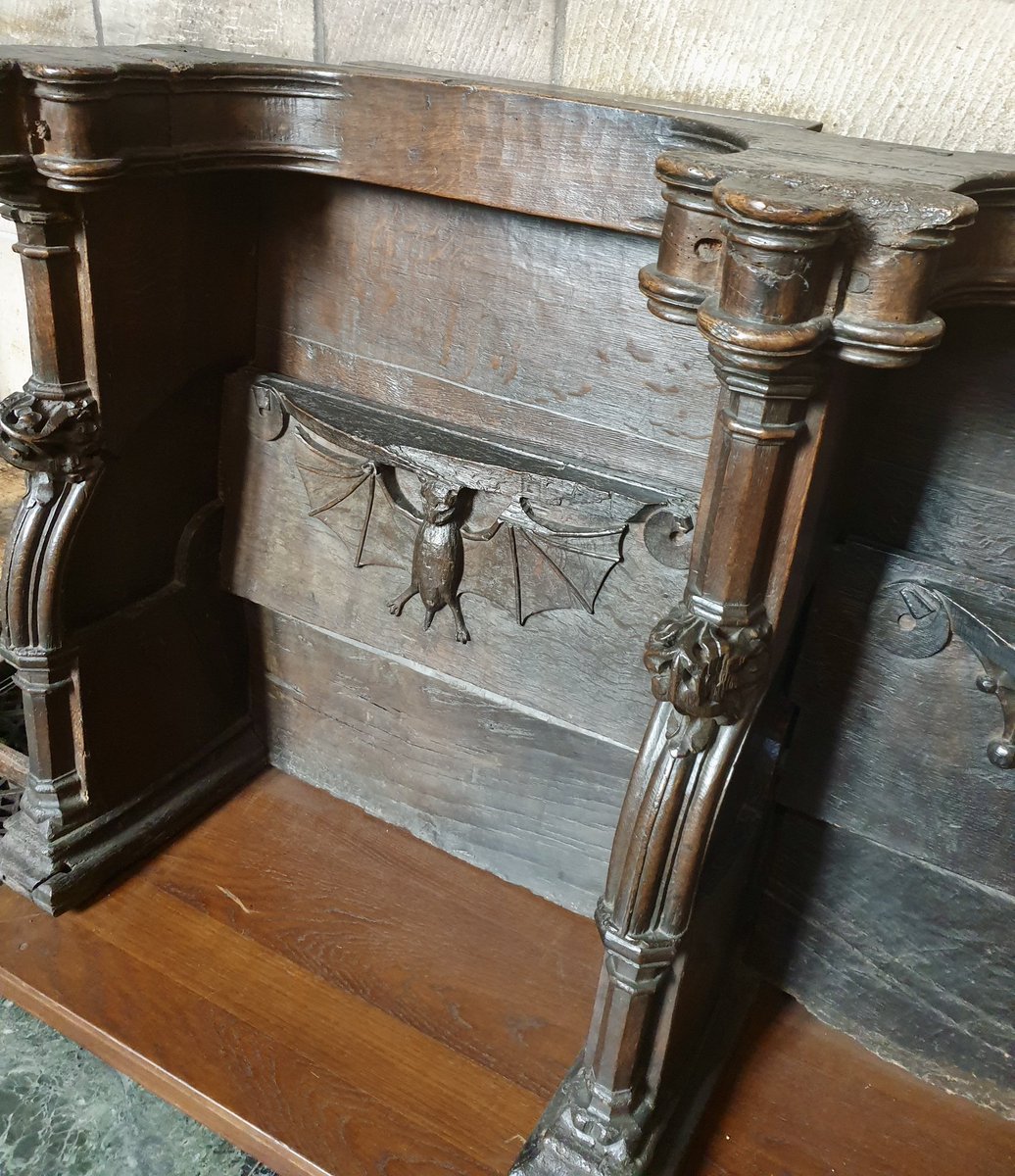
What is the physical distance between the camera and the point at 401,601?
1.18 meters

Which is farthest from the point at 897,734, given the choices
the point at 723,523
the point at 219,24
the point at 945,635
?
the point at 219,24

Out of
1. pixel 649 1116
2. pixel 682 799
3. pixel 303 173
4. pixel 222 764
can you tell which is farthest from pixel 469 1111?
pixel 303 173

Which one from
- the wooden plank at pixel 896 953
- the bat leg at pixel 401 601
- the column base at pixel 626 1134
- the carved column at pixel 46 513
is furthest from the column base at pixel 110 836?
the wooden plank at pixel 896 953

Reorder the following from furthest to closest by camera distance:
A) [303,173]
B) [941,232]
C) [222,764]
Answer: [222,764] → [303,173] → [941,232]

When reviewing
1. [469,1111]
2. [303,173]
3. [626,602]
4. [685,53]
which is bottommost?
[469,1111]

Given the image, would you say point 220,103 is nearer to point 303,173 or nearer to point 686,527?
point 303,173

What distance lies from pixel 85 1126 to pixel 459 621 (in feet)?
2.14

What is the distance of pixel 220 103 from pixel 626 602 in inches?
23.9

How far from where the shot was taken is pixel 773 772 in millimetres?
1035

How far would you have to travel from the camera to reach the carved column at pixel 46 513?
0.98m

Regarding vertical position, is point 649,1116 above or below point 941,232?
below

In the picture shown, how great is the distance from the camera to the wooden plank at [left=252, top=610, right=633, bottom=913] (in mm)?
1209

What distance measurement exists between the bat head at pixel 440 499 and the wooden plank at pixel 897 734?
37 centimetres

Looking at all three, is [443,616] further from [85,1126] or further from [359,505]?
[85,1126]
